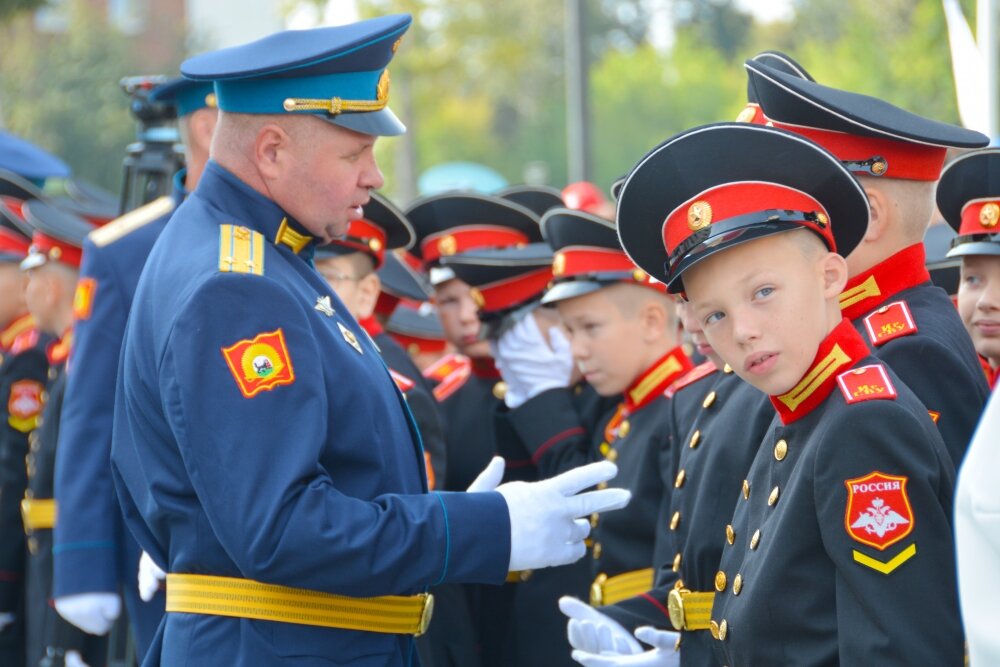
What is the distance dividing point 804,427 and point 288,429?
1.08 metres

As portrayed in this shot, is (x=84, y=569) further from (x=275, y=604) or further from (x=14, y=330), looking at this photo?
(x=14, y=330)

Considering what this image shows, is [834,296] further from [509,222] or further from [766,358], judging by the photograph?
[509,222]

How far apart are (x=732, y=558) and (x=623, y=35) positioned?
225ft

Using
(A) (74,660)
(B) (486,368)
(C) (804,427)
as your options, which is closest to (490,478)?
(C) (804,427)

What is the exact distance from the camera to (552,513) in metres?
3.21

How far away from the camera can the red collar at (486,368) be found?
6176 mm

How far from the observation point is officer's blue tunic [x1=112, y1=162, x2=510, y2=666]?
2.96 m

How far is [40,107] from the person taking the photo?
2633 centimetres

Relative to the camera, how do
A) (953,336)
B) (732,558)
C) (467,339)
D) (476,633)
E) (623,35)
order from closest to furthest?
(732,558)
(953,336)
(476,633)
(467,339)
(623,35)

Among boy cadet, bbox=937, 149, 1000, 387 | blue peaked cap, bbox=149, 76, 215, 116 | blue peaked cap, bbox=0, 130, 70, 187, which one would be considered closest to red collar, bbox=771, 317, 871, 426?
boy cadet, bbox=937, 149, 1000, 387

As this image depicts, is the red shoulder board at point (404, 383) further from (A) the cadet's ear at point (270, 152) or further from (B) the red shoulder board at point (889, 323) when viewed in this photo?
(B) the red shoulder board at point (889, 323)

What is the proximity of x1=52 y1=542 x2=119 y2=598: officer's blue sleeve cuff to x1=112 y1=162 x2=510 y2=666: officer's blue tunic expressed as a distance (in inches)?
55.9

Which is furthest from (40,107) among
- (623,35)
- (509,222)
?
(623,35)

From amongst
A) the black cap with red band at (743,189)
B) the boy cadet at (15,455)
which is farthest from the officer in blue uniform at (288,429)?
the boy cadet at (15,455)
